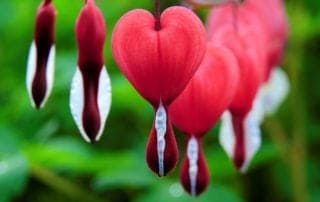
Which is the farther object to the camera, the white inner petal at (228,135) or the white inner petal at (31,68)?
the white inner petal at (228,135)

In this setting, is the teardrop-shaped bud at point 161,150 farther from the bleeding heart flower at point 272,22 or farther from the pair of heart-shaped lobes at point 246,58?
the bleeding heart flower at point 272,22

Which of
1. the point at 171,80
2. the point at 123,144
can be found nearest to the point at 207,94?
the point at 171,80

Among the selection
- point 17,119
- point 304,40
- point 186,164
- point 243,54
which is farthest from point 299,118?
point 186,164

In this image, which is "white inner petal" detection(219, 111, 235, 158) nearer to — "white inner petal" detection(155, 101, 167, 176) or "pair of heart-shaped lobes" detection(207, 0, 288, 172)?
"pair of heart-shaped lobes" detection(207, 0, 288, 172)

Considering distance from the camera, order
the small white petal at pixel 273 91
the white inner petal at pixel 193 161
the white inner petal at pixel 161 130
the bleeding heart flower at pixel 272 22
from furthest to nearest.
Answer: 1. the small white petal at pixel 273 91
2. the bleeding heart flower at pixel 272 22
3. the white inner petal at pixel 193 161
4. the white inner petal at pixel 161 130

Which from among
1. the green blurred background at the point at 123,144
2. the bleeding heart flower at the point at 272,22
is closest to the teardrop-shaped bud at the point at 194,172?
the bleeding heart flower at the point at 272,22

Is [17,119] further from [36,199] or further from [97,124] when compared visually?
[97,124]
